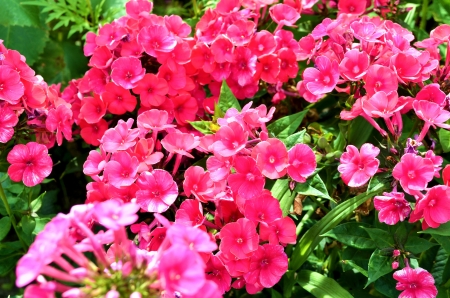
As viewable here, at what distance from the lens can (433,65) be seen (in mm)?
1810

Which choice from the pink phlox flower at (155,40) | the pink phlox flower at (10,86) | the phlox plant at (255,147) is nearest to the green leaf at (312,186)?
the phlox plant at (255,147)

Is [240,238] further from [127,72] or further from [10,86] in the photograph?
[10,86]

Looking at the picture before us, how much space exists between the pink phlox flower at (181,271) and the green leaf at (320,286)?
0.88 m

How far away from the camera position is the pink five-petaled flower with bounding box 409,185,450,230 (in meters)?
1.54

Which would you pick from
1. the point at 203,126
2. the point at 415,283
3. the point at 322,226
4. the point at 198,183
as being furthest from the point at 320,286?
the point at 203,126

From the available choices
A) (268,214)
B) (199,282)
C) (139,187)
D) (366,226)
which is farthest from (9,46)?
(199,282)

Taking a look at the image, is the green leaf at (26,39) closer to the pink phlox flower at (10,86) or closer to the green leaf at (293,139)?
the pink phlox flower at (10,86)

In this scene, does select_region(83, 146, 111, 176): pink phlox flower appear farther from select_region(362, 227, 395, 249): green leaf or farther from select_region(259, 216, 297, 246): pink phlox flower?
select_region(362, 227, 395, 249): green leaf

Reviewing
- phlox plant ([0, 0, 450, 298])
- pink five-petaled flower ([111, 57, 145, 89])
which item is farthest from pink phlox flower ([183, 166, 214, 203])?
pink five-petaled flower ([111, 57, 145, 89])

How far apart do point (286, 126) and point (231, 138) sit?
319 mm

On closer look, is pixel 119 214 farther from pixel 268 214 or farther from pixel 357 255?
pixel 357 255

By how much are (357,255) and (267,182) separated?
370mm

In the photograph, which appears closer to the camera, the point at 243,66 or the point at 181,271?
the point at 181,271

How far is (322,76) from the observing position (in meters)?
1.87
